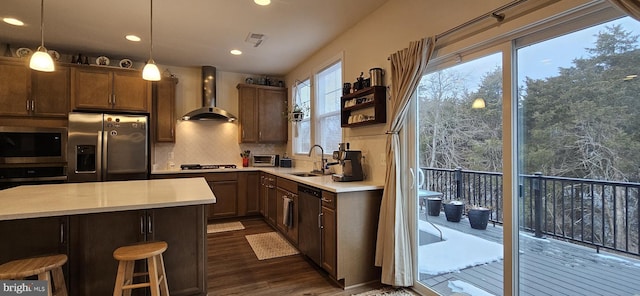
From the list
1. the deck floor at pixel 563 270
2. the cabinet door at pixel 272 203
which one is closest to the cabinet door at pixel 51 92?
the cabinet door at pixel 272 203

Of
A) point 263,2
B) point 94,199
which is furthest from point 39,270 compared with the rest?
point 263,2

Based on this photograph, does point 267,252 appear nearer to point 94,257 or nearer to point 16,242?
point 94,257

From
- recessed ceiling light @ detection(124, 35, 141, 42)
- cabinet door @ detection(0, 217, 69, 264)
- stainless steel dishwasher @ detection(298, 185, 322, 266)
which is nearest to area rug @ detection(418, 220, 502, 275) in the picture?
stainless steel dishwasher @ detection(298, 185, 322, 266)

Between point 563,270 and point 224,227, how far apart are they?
4.16 meters

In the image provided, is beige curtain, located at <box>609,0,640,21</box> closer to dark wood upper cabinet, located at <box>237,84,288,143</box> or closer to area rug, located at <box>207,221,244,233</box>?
area rug, located at <box>207,221,244,233</box>

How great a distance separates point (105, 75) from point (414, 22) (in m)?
4.26

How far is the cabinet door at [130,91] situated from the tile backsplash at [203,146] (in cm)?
74

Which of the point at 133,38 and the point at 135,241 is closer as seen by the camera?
the point at 135,241

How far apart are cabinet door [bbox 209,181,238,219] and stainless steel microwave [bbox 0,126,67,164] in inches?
78.1

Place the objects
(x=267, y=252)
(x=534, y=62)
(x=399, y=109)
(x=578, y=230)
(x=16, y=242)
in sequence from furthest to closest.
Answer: (x=267, y=252) → (x=399, y=109) → (x=16, y=242) → (x=534, y=62) → (x=578, y=230)

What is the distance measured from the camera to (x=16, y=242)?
6.44 feet

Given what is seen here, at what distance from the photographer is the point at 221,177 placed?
4879 millimetres

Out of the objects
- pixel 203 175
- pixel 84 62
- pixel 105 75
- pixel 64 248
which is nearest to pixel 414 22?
pixel 64 248

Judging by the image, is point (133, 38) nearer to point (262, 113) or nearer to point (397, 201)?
point (262, 113)
